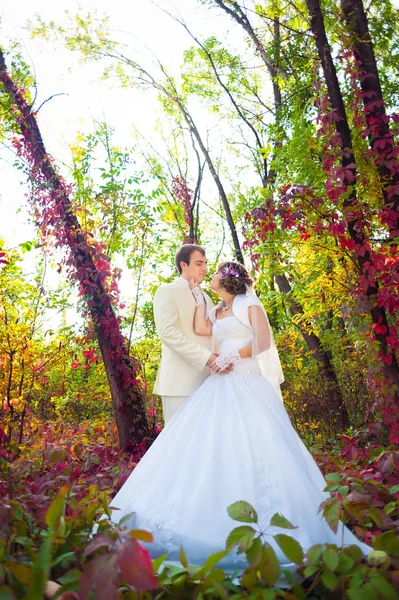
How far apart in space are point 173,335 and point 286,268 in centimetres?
262

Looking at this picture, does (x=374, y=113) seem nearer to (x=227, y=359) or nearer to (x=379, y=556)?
(x=227, y=359)

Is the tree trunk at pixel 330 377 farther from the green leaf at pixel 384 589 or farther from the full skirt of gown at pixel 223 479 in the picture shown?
the green leaf at pixel 384 589

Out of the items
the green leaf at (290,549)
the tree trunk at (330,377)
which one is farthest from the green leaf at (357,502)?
the tree trunk at (330,377)

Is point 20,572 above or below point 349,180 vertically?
below

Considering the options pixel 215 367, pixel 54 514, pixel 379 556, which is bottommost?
pixel 379 556

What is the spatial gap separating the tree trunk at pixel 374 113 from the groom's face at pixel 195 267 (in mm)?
1568

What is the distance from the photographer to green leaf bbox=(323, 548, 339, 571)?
5.58ft

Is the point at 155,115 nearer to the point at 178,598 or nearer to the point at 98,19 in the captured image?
the point at 98,19

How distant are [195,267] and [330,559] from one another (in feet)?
9.90

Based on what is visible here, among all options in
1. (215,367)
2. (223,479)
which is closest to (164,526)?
(223,479)

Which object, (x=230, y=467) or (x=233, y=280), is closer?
(x=230, y=467)

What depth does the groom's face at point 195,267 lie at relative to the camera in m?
4.48

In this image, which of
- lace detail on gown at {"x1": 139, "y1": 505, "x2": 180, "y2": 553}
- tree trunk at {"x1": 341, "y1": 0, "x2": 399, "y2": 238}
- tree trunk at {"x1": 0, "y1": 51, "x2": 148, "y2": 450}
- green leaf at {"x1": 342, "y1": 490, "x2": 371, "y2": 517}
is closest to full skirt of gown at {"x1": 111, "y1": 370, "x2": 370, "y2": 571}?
lace detail on gown at {"x1": 139, "y1": 505, "x2": 180, "y2": 553}

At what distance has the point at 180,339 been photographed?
164 inches
